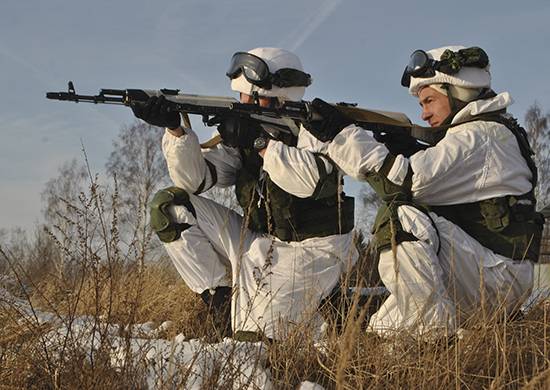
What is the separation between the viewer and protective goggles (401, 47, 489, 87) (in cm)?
362

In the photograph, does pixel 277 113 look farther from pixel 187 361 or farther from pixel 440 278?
pixel 187 361

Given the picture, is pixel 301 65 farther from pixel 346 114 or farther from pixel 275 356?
pixel 275 356

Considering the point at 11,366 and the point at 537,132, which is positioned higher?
the point at 537,132

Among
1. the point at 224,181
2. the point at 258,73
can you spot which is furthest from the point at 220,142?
the point at 258,73

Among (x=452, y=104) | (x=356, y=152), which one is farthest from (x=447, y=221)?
(x=452, y=104)

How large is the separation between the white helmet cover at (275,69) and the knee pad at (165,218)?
865mm

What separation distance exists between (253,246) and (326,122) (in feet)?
3.31

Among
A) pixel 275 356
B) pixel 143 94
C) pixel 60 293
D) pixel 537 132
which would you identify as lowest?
pixel 275 356

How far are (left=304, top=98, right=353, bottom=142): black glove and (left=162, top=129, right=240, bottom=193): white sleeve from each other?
937 mm

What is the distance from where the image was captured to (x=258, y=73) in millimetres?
4242

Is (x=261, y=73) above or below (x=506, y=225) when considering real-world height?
above

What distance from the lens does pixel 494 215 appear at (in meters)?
3.29

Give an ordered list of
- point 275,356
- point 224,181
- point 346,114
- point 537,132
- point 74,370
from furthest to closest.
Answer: point 537,132, point 224,181, point 346,114, point 275,356, point 74,370

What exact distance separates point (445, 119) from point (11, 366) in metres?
2.60
